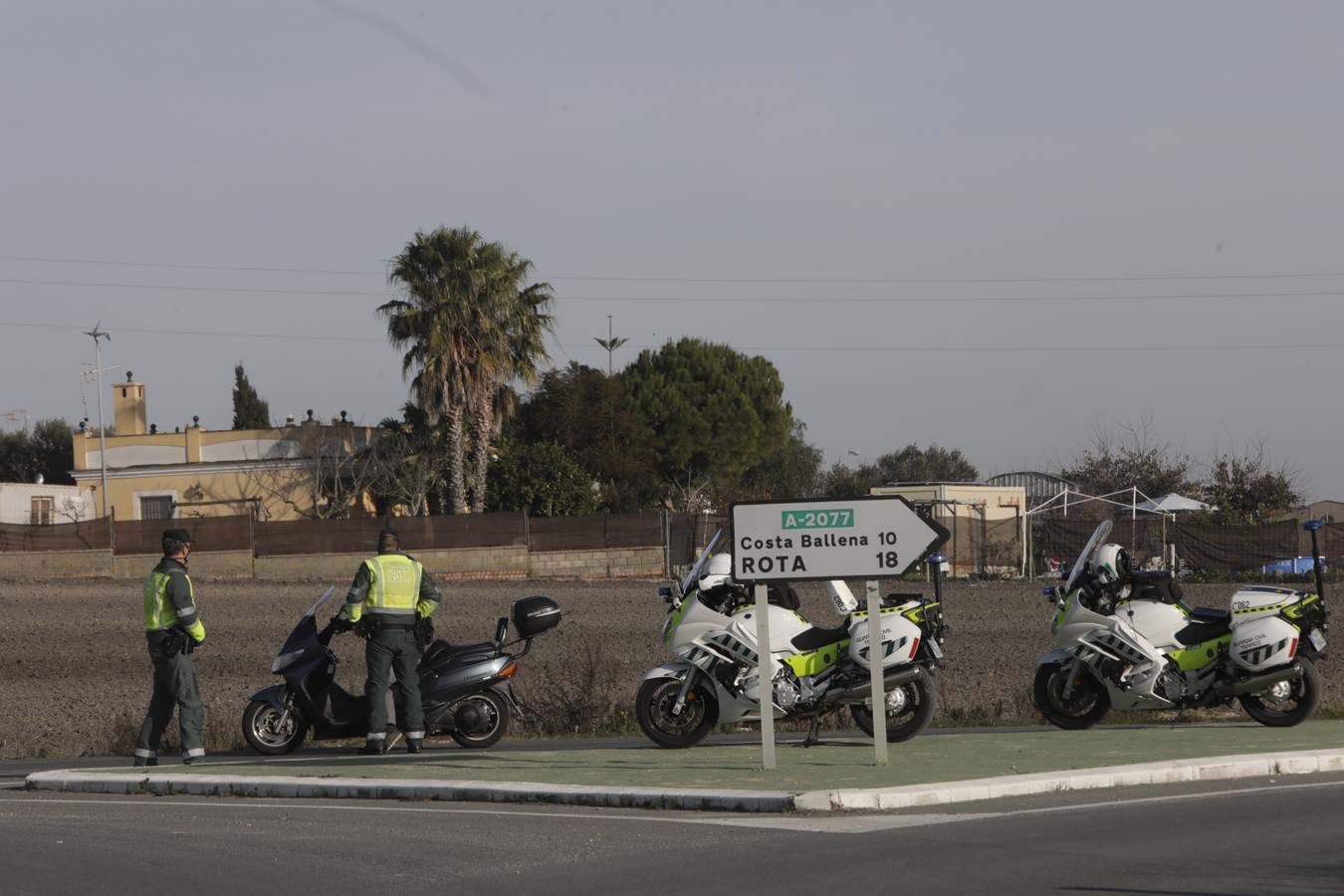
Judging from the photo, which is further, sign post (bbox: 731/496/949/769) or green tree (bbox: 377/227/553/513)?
green tree (bbox: 377/227/553/513)

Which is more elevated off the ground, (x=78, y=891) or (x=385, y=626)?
(x=385, y=626)

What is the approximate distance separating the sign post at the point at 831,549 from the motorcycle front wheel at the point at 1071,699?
114 inches

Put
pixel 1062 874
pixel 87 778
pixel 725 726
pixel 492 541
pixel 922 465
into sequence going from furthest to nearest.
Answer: pixel 922 465, pixel 492 541, pixel 725 726, pixel 87 778, pixel 1062 874

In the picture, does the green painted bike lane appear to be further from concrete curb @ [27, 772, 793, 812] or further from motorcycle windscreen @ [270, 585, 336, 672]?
motorcycle windscreen @ [270, 585, 336, 672]

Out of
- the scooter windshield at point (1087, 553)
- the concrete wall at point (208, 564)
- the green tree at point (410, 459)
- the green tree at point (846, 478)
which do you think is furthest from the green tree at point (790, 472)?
the scooter windshield at point (1087, 553)

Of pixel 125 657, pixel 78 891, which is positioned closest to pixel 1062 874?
pixel 78 891

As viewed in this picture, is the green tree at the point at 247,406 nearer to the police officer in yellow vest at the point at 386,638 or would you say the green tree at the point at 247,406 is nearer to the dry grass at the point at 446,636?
the dry grass at the point at 446,636

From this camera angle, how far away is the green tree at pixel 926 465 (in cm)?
10362

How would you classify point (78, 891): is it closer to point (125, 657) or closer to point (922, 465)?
point (125, 657)

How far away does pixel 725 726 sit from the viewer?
52.8ft

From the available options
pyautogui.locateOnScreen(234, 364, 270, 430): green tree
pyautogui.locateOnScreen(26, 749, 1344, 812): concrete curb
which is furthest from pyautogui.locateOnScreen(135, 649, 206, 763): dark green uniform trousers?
pyautogui.locateOnScreen(234, 364, 270, 430): green tree

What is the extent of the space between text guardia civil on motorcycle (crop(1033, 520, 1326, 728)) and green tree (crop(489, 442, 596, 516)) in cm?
4173

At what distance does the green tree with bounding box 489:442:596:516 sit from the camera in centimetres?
5531

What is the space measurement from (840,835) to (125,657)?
18.3m
